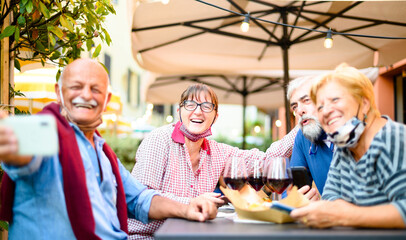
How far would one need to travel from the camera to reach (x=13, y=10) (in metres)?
2.59

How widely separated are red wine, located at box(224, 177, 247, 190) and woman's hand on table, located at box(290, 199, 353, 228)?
1.44 ft

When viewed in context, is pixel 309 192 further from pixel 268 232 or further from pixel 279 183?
pixel 268 232

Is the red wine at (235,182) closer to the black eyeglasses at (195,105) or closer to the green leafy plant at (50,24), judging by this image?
the black eyeglasses at (195,105)

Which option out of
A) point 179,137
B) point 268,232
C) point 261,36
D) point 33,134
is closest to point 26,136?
point 33,134

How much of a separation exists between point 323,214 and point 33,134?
39.7 inches

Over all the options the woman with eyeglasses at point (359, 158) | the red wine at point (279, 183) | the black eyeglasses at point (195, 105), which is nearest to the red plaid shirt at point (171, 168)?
the black eyeglasses at point (195, 105)

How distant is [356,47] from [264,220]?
13.9 feet

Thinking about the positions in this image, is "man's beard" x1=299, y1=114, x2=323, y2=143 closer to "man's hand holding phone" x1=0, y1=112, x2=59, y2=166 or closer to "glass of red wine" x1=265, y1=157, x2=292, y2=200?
"glass of red wine" x1=265, y1=157, x2=292, y2=200

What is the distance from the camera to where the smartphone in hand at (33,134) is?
4.35 ft

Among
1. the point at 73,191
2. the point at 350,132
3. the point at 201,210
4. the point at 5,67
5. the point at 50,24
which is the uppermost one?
the point at 50,24

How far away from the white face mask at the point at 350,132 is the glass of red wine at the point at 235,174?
0.49 metres

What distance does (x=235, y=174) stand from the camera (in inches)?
77.9

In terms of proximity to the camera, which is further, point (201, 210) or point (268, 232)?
point (201, 210)

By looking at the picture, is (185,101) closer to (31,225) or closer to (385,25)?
(31,225)
